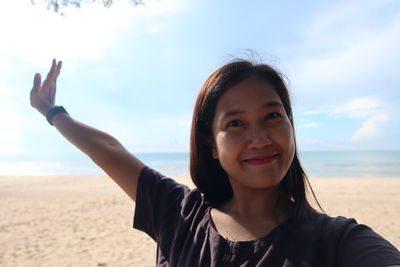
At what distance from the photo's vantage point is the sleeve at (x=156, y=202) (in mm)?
1550

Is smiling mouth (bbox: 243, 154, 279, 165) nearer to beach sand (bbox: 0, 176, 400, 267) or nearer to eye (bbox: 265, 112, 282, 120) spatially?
eye (bbox: 265, 112, 282, 120)

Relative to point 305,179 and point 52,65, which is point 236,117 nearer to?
point 305,179

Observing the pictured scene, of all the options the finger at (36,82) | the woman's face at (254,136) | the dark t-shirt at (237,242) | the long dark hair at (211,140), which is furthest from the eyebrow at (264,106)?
the finger at (36,82)

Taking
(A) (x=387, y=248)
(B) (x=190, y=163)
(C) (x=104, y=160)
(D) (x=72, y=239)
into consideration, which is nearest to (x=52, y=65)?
(C) (x=104, y=160)

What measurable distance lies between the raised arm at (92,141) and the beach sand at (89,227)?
4128 millimetres

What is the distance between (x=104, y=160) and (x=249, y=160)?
2.85 ft

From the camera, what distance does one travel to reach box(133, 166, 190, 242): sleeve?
155 cm

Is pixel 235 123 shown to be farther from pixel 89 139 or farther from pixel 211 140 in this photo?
pixel 89 139

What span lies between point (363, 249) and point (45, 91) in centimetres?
208

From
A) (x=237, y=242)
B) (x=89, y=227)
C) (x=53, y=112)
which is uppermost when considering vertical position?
(x=53, y=112)

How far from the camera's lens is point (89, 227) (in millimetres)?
8164

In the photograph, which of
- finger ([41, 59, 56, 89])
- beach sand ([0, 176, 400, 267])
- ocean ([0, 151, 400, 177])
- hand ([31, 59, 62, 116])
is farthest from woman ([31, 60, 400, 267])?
ocean ([0, 151, 400, 177])

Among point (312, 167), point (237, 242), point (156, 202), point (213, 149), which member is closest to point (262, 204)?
point (237, 242)

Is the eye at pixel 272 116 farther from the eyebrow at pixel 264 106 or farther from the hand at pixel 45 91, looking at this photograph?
the hand at pixel 45 91
